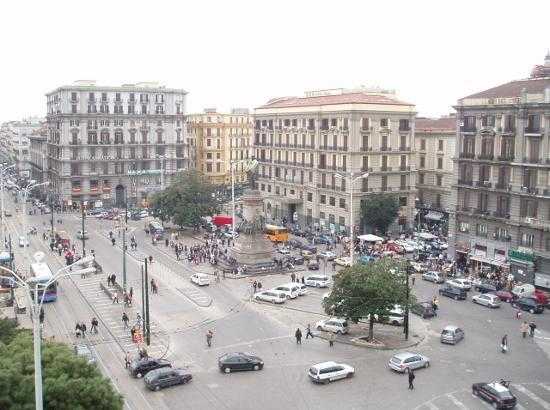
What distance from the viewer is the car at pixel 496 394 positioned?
104ft

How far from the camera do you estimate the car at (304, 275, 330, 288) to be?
56.9m

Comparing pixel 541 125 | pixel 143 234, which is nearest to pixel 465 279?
pixel 541 125

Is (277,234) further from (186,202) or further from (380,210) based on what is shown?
(186,202)

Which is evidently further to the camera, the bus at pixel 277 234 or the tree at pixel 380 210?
the bus at pixel 277 234

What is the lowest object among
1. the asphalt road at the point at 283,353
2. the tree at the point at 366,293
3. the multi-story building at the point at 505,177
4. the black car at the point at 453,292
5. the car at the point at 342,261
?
the asphalt road at the point at 283,353

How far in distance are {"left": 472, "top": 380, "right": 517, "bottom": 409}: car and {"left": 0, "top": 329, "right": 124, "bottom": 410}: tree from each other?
18.1m

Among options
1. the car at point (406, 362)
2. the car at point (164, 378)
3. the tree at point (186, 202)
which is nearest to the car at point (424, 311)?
the car at point (406, 362)

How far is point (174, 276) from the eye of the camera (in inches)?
→ 2410

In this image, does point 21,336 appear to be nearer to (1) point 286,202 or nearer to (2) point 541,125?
(2) point 541,125

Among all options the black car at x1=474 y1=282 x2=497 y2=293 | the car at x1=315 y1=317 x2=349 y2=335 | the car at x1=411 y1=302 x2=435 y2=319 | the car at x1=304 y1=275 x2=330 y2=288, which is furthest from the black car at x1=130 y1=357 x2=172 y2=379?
the black car at x1=474 y1=282 x2=497 y2=293

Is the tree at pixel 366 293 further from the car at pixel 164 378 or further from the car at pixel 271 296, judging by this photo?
the car at pixel 164 378

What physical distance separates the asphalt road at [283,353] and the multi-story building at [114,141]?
5120cm

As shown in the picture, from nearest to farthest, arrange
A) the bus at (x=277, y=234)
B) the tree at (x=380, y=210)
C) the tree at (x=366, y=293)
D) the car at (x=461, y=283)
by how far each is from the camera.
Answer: the tree at (x=366, y=293) < the car at (x=461, y=283) < the tree at (x=380, y=210) < the bus at (x=277, y=234)

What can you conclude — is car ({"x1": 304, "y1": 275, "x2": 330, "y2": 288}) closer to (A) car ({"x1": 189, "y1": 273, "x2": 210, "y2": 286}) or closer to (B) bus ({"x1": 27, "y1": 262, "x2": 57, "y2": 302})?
(A) car ({"x1": 189, "y1": 273, "x2": 210, "y2": 286})
